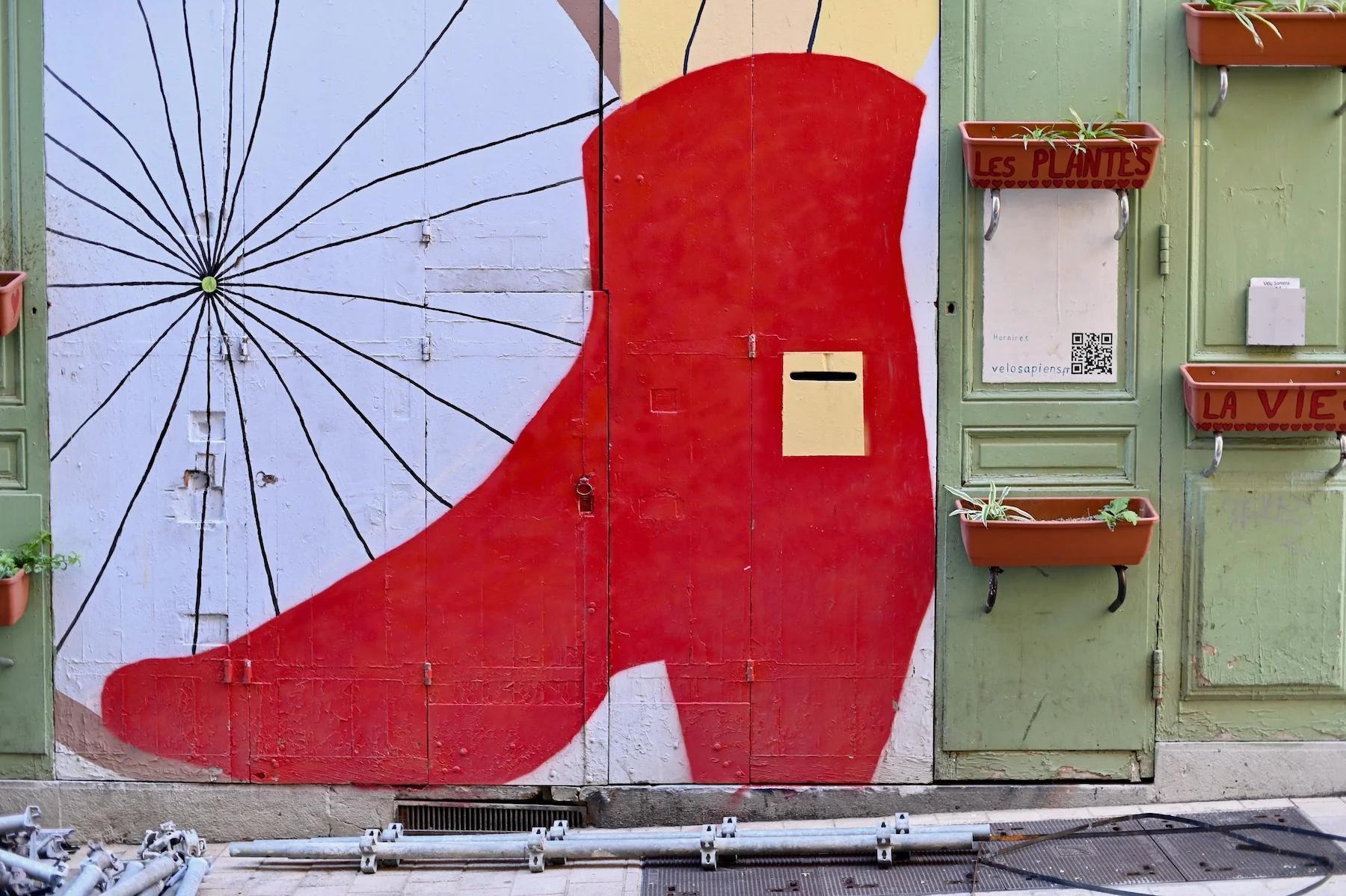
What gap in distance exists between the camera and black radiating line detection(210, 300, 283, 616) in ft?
13.9

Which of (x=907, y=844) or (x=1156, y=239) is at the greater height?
(x=1156, y=239)

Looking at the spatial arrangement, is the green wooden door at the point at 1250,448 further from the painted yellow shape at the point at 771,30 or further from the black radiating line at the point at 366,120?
the black radiating line at the point at 366,120

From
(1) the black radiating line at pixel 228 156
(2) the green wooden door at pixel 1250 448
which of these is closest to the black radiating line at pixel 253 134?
(1) the black radiating line at pixel 228 156

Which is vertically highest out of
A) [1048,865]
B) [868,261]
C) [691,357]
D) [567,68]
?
[567,68]

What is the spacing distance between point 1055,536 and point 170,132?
11.8ft

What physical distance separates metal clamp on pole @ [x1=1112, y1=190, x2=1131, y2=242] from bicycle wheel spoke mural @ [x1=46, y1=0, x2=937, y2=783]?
2.32ft

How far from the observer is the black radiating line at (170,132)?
4180 millimetres

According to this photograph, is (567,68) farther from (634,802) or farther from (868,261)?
(634,802)

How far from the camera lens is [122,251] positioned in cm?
422

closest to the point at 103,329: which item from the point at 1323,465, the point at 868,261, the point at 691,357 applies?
the point at 691,357

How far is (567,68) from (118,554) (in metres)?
2.53

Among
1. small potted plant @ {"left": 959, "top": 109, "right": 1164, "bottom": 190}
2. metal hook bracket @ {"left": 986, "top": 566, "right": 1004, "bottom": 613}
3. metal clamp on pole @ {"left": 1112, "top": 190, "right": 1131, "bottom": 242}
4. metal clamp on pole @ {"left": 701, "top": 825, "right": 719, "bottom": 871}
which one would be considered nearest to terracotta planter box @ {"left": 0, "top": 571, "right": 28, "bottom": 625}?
metal clamp on pole @ {"left": 701, "top": 825, "right": 719, "bottom": 871}

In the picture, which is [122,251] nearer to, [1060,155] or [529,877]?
[529,877]

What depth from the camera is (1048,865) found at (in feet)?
12.6
